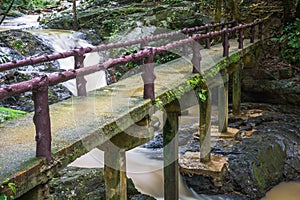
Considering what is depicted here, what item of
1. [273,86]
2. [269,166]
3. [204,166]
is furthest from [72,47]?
[269,166]

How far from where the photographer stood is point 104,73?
Answer: 1152cm

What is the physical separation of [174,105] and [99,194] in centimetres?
159

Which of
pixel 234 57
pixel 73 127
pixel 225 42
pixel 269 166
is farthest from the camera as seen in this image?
pixel 234 57

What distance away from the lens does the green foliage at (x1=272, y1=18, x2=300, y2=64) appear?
1041cm

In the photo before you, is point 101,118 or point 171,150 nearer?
point 101,118

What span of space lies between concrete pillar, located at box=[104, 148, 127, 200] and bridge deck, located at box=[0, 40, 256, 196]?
34 cm

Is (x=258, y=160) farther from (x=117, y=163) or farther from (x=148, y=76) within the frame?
(x=117, y=163)

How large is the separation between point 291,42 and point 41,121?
31.0 ft

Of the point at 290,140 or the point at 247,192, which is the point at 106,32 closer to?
the point at 290,140

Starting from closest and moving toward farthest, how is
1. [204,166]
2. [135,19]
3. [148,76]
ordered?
[148,76], [204,166], [135,19]

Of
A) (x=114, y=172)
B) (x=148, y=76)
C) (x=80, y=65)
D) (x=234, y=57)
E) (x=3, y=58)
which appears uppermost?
(x=80, y=65)

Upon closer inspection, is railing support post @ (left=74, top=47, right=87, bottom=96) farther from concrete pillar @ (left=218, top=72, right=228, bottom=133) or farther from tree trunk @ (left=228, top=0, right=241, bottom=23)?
tree trunk @ (left=228, top=0, right=241, bottom=23)

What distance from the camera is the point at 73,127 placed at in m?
3.04

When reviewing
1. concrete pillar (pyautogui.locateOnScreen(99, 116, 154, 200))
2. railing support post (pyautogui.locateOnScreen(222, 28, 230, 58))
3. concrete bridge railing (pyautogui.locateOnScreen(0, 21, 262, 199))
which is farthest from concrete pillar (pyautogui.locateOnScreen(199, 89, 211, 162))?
concrete pillar (pyautogui.locateOnScreen(99, 116, 154, 200))
